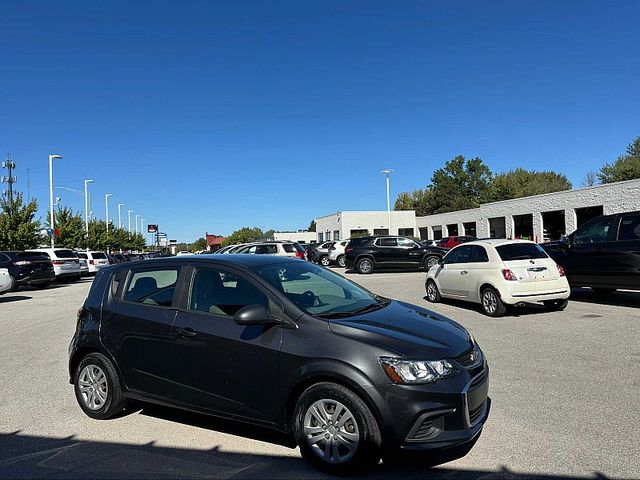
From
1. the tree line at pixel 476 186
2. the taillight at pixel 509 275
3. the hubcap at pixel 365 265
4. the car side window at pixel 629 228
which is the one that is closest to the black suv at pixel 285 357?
the taillight at pixel 509 275

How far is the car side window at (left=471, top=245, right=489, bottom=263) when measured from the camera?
10562 millimetres

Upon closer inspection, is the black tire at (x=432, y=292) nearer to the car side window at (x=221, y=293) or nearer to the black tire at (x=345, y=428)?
the car side window at (x=221, y=293)

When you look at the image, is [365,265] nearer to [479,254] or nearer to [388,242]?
[388,242]

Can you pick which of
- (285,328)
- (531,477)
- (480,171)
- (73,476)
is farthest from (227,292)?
(480,171)

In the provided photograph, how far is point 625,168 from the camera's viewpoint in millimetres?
54688

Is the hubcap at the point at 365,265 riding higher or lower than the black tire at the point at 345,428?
higher

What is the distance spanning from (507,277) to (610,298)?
4.38m

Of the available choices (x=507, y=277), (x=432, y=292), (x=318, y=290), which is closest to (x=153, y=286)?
Answer: (x=318, y=290)

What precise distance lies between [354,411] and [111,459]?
2.15 metres

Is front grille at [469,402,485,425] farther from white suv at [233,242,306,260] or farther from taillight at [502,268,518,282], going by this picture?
white suv at [233,242,306,260]

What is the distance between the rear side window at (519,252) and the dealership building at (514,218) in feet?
84.8

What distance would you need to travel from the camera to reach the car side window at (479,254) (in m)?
10.6

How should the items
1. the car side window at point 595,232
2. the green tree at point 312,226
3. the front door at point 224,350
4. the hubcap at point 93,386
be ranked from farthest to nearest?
the green tree at point 312,226, the car side window at point 595,232, the hubcap at point 93,386, the front door at point 224,350

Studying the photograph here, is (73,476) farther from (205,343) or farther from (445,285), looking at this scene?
(445,285)
